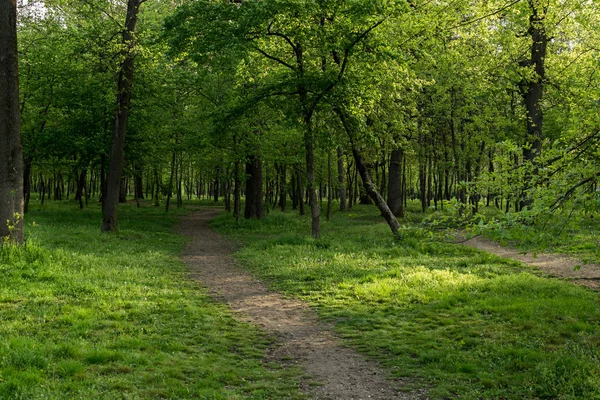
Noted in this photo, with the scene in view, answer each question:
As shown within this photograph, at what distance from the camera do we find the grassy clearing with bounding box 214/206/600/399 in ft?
22.9

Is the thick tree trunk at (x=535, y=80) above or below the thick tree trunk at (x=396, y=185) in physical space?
above

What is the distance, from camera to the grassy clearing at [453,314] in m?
6.97

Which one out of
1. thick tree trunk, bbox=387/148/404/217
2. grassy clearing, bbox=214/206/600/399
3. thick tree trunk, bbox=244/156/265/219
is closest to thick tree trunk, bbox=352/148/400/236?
grassy clearing, bbox=214/206/600/399

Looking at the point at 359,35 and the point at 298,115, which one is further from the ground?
the point at 359,35

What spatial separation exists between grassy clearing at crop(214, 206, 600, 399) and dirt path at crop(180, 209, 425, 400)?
42 cm

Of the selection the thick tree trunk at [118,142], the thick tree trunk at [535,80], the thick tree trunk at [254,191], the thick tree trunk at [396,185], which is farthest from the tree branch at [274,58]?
the thick tree trunk at [396,185]

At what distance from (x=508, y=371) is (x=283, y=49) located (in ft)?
54.8

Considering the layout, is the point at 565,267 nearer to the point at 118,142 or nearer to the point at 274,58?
the point at 274,58

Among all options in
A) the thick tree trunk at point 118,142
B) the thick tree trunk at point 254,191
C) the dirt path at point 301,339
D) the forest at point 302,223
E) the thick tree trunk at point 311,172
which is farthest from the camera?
the thick tree trunk at point 254,191

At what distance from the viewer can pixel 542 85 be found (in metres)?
23.6

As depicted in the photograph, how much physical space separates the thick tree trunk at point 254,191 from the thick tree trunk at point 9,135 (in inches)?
687

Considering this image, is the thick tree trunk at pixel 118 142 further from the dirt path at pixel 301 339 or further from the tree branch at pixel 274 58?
the dirt path at pixel 301 339

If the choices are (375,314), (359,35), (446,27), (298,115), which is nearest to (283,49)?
(298,115)

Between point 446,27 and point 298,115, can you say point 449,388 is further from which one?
point 298,115
